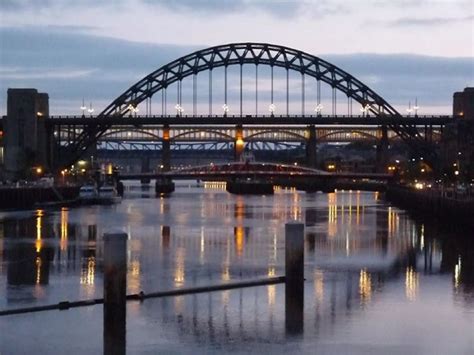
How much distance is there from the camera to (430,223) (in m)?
60.3

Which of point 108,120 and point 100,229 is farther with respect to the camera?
point 108,120

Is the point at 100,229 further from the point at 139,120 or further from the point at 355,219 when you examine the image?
the point at 139,120

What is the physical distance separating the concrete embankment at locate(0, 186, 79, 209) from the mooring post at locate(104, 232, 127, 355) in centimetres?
5125

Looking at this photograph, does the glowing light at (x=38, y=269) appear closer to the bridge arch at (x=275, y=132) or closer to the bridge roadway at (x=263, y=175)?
the bridge roadway at (x=263, y=175)

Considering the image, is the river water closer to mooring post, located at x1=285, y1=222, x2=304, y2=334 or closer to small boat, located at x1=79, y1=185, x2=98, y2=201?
mooring post, located at x1=285, y1=222, x2=304, y2=334

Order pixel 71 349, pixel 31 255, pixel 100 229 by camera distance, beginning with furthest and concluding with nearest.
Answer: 1. pixel 100 229
2. pixel 31 255
3. pixel 71 349

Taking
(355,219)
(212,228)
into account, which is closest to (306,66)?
(355,219)

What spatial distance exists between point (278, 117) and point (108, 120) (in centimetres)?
1772

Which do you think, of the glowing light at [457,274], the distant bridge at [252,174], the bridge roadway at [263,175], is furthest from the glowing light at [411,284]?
the bridge roadway at [263,175]

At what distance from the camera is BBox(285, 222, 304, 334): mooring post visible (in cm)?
2373

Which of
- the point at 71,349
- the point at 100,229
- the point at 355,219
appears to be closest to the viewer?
the point at 71,349

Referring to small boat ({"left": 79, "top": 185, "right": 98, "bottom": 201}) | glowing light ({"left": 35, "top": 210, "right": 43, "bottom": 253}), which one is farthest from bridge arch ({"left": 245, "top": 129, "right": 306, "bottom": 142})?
glowing light ({"left": 35, "top": 210, "right": 43, "bottom": 253})

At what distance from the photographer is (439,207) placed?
6544 centimetres

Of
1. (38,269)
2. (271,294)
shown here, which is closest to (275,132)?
(38,269)
